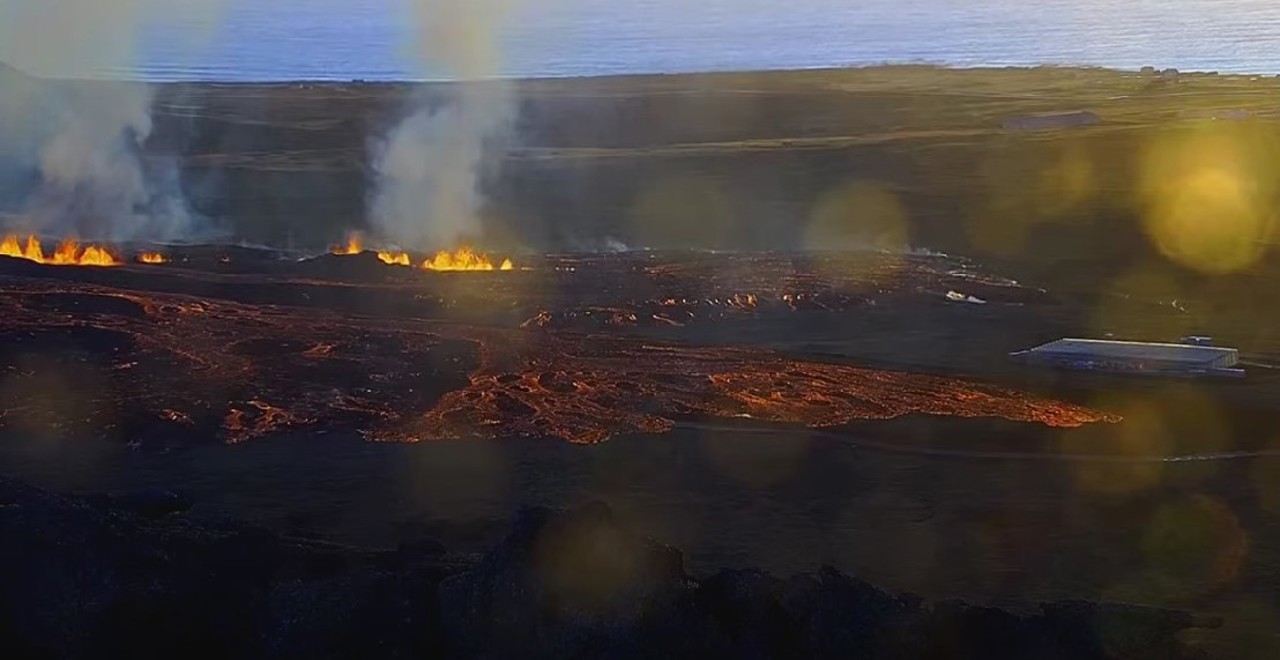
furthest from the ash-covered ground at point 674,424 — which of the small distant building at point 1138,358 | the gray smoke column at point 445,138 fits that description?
the gray smoke column at point 445,138

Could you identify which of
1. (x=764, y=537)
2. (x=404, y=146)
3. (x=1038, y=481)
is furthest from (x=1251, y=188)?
(x=764, y=537)

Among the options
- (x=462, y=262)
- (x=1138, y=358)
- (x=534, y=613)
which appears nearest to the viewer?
(x=534, y=613)

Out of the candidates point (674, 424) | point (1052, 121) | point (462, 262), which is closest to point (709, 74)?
point (1052, 121)

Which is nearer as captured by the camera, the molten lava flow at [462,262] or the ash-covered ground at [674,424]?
the ash-covered ground at [674,424]

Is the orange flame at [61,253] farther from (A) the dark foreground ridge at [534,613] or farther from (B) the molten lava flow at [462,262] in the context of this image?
(A) the dark foreground ridge at [534,613]

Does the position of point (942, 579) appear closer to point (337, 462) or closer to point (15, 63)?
point (337, 462)

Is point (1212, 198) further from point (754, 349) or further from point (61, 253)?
point (61, 253)
